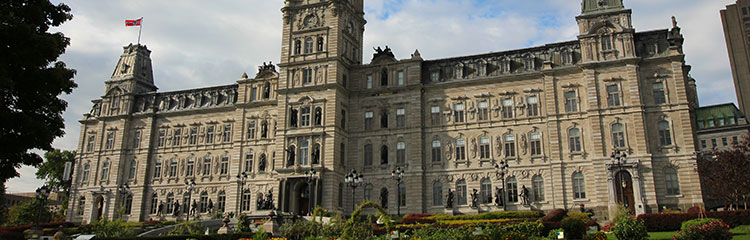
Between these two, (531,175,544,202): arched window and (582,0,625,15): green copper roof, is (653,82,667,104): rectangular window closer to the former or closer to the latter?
(582,0,625,15): green copper roof

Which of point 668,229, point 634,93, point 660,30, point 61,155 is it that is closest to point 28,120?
point 668,229

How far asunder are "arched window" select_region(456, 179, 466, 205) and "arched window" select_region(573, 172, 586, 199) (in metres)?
8.88

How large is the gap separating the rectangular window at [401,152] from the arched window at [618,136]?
677 inches

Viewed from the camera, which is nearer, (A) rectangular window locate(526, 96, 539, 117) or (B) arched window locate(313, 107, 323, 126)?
(A) rectangular window locate(526, 96, 539, 117)

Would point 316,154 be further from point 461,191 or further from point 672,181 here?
point 672,181

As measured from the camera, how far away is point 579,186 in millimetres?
45656

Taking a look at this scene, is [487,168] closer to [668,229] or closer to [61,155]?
[668,229]

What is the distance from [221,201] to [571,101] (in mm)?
34511

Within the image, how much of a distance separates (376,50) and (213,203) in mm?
22311

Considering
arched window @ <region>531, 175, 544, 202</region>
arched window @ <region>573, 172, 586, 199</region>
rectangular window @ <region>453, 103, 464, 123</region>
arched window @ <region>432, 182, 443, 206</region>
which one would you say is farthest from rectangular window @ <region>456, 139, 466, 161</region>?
arched window @ <region>573, 172, 586, 199</region>

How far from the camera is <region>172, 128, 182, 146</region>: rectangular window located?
6278 cm

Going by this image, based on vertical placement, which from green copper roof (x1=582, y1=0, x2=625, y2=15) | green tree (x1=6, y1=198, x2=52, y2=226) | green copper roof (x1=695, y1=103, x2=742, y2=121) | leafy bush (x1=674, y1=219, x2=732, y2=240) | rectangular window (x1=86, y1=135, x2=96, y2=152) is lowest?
leafy bush (x1=674, y1=219, x2=732, y2=240)

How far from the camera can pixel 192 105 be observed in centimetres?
6372

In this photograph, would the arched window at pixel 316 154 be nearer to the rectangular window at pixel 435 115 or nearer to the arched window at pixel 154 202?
the rectangular window at pixel 435 115
